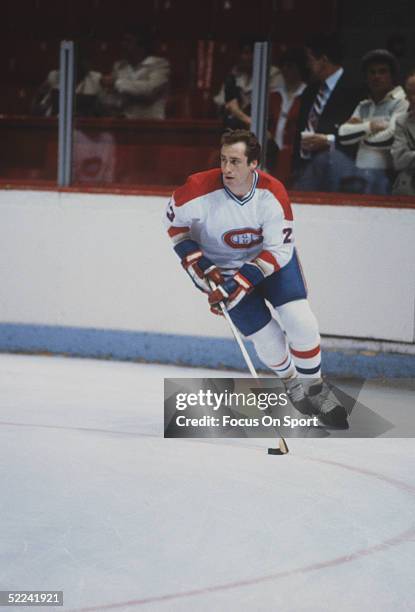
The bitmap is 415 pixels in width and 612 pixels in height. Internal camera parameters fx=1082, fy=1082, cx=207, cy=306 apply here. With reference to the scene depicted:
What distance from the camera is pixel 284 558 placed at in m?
2.76

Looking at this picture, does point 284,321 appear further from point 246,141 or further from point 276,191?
point 246,141

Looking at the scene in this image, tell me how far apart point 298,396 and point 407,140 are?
167 cm

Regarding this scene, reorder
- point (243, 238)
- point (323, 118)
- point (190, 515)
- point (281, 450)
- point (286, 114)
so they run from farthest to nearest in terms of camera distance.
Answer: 1. point (286, 114)
2. point (323, 118)
3. point (243, 238)
4. point (281, 450)
5. point (190, 515)

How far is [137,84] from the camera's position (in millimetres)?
6418

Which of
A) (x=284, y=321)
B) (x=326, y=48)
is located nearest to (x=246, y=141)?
(x=284, y=321)

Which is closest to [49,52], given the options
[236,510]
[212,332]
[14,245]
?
[14,245]

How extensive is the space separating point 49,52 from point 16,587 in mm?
5996

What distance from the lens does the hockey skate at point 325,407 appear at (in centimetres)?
443

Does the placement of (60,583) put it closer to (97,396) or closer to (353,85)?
(97,396)

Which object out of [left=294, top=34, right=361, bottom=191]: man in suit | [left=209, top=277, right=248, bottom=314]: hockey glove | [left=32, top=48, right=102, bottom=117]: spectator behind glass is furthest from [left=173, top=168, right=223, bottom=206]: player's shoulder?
[left=32, top=48, right=102, bottom=117]: spectator behind glass

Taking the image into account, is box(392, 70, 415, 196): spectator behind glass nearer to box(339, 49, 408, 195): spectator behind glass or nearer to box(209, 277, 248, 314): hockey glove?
box(339, 49, 408, 195): spectator behind glass

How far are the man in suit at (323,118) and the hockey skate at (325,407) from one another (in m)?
1.44

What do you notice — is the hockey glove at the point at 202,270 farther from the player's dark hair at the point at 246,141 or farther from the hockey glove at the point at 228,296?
the player's dark hair at the point at 246,141

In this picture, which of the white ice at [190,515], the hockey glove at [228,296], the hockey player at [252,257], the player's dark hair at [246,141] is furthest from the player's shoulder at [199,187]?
the white ice at [190,515]
